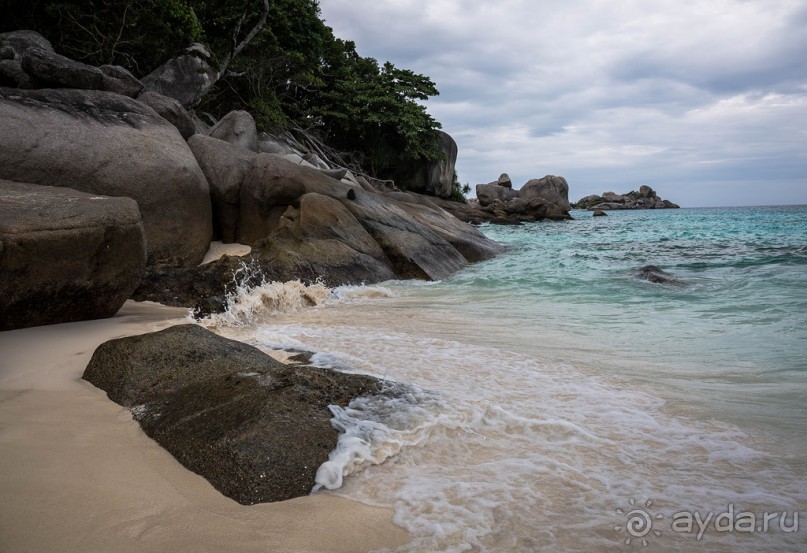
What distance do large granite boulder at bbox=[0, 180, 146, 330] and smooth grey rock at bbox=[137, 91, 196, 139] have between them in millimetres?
4637

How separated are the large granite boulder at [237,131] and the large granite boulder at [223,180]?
11.0 feet

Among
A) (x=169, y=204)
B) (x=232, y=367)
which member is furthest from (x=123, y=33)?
(x=232, y=367)

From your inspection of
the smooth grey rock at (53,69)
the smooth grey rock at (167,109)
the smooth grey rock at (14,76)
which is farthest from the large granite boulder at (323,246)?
the smooth grey rock at (14,76)

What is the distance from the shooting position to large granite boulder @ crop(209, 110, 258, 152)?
12.4 metres

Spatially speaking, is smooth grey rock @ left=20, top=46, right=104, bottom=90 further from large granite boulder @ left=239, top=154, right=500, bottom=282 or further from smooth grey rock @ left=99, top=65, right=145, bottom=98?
large granite boulder @ left=239, top=154, right=500, bottom=282

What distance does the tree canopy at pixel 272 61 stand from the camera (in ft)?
40.3

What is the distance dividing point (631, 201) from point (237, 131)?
77517mm

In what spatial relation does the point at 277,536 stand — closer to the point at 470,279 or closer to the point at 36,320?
the point at 36,320

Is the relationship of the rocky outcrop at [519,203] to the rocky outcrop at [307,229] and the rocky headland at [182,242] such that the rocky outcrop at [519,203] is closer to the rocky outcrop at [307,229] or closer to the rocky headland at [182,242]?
the rocky headland at [182,242]

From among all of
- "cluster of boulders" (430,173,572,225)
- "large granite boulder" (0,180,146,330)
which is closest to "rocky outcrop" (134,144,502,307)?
"large granite boulder" (0,180,146,330)

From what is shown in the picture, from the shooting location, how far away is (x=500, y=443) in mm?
2555

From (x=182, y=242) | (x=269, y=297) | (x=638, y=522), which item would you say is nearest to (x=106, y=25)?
(x=182, y=242)

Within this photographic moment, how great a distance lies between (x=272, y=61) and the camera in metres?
17.6

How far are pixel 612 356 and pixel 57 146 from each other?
6.33 metres
